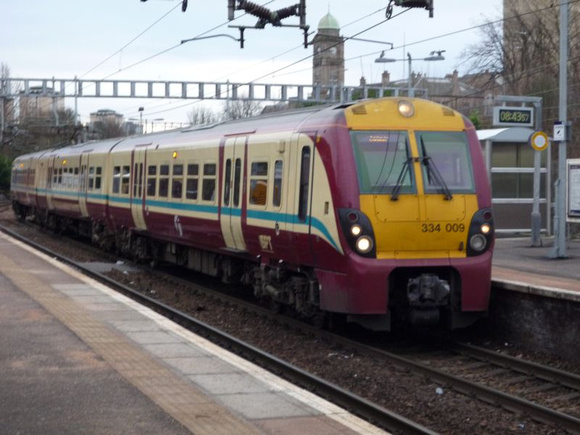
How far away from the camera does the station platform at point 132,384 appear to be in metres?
7.43

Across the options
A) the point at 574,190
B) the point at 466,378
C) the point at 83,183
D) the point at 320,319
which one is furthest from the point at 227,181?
the point at 83,183

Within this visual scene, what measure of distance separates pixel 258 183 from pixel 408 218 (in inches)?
119

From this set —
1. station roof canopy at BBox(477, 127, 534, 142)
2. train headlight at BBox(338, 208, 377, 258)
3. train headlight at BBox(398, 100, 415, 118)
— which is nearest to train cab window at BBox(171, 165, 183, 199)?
train headlight at BBox(398, 100, 415, 118)

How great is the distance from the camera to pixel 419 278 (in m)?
11.6

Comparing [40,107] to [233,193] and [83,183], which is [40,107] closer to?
Result: [83,183]

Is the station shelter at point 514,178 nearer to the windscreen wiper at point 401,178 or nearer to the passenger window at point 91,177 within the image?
the passenger window at point 91,177

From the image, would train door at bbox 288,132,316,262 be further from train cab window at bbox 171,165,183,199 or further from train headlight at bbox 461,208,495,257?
train cab window at bbox 171,165,183,199

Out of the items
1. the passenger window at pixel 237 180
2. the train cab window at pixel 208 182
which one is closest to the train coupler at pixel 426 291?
the passenger window at pixel 237 180

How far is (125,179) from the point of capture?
22.2 m

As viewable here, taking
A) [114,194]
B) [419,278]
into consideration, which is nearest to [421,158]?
[419,278]

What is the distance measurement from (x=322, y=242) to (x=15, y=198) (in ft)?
118

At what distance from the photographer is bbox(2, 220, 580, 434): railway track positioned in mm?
8688

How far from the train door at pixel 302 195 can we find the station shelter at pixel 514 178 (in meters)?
12.8

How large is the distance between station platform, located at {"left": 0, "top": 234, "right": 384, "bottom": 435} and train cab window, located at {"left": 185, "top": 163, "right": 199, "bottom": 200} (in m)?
3.79
